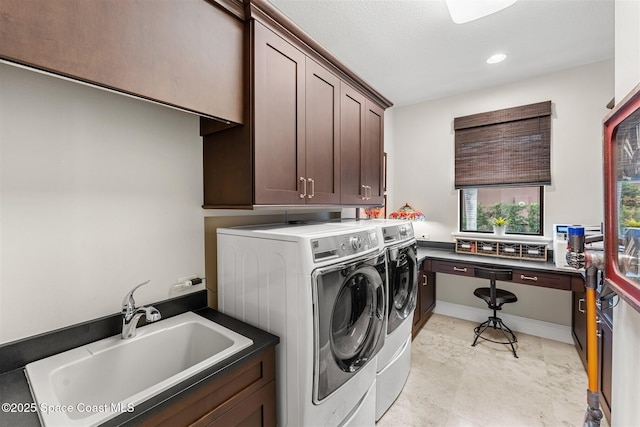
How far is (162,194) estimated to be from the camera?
147 centimetres

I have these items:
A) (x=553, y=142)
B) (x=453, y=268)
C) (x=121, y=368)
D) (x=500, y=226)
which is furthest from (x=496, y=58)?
(x=121, y=368)

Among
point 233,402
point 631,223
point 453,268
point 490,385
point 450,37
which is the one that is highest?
point 450,37

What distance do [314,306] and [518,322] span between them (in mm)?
3068

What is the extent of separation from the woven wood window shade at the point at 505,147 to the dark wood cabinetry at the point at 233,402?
312 cm

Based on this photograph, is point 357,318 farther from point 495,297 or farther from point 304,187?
point 495,297

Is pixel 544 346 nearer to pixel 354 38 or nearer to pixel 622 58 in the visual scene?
pixel 622 58

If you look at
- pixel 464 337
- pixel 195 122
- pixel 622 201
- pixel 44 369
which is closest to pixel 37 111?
pixel 195 122

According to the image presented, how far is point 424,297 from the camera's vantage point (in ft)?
10.5

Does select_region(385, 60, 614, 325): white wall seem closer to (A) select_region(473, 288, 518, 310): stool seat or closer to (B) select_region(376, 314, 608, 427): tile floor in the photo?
(A) select_region(473, 288, 518, 310): stool seat

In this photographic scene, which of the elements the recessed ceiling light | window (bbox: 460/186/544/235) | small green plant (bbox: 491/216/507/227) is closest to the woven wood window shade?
window (bbox: 460/186/544/235)

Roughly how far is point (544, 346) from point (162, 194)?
12.0ft

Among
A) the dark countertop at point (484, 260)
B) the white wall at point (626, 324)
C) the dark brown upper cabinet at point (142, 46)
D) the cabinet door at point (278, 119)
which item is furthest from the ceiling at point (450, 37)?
the dark countertop at point (484, 260)

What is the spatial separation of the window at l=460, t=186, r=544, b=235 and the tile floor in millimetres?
1215

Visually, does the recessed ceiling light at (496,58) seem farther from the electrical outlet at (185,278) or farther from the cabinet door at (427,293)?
the electrical outlet at (185,278)
